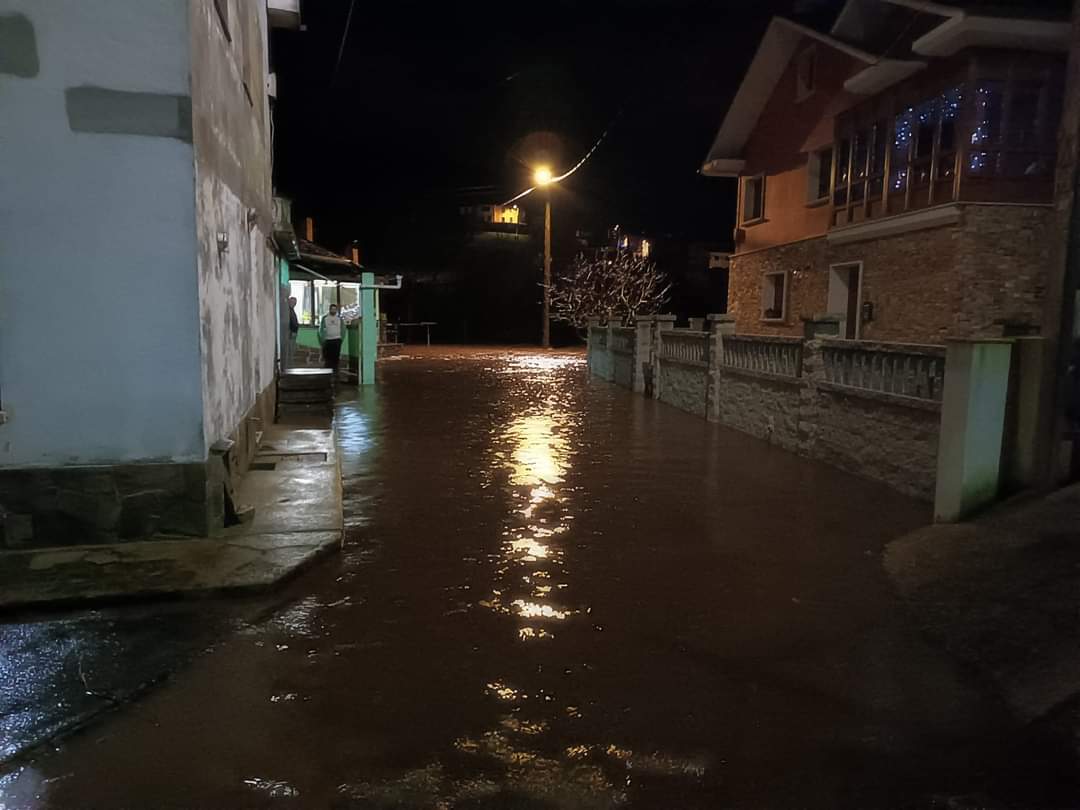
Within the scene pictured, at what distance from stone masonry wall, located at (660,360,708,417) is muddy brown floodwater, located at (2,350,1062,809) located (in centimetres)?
684

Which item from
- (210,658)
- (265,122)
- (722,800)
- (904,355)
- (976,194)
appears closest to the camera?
(722,800)

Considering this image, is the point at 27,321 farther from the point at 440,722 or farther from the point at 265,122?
the point at 265,122

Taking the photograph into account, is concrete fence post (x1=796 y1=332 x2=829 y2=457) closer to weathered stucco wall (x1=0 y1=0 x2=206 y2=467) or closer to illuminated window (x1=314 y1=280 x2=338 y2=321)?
weathered stucco wall (x1=0 y1=0 x2=206 y2=467)

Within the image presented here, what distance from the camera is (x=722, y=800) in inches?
121

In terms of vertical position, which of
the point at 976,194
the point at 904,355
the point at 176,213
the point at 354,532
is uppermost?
the point at 976,194

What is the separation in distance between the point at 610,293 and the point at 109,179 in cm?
3419

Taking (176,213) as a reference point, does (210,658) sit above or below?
below

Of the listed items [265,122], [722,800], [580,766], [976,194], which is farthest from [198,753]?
[976,194]

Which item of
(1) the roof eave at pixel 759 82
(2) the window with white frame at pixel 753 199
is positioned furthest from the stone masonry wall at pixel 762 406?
(2) the window with white frame at pixel 753 199

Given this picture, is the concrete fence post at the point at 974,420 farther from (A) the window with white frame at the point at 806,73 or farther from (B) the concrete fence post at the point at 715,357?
(A) the window with white frame at the point at 806,73

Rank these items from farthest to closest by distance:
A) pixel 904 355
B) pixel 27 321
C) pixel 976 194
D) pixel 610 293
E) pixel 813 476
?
1. pixel 610 293
2. pixel 976 194
3. pixel 813 476
4. pixel 904 355
5. pixel 27 321

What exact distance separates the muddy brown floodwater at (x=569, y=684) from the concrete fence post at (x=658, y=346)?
964 centimetres

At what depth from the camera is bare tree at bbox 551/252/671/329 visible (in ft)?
127

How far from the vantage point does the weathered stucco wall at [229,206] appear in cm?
609
